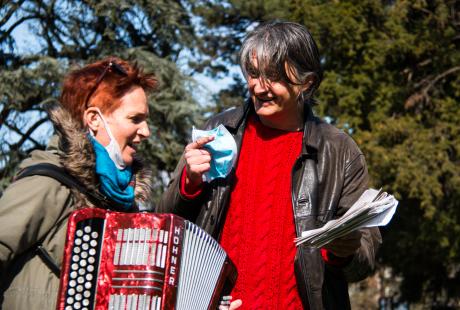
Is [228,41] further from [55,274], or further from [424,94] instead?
[55,274]

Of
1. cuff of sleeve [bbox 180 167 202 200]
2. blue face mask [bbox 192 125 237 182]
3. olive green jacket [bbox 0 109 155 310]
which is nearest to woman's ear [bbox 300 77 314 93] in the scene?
blue face mask [bbox 192 125 237 182]

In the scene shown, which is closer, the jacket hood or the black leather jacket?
the jacket hood

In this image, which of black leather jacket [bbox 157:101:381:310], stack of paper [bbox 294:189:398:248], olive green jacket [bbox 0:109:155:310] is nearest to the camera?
stack of paper [bbox 294:189:398:248]

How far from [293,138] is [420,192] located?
1485cm

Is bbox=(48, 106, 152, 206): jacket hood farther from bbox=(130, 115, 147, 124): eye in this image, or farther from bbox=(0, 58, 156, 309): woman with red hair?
bbox=(130, 115, 147, 124): eye

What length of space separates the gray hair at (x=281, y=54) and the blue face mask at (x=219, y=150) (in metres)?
0.32

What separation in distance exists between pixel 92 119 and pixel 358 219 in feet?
4.34

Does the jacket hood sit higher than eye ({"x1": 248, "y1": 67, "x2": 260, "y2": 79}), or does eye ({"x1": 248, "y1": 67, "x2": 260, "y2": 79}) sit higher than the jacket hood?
eye ({"x1": 248, "y1": 67, "x2": 260, "y2": 79})

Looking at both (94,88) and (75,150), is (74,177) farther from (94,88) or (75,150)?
(94,88)

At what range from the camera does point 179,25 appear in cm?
1756

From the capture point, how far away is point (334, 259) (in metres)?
3.55

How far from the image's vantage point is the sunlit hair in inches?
142

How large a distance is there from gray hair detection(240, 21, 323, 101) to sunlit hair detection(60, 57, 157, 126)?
560mm

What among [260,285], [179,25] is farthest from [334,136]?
[179,25]
